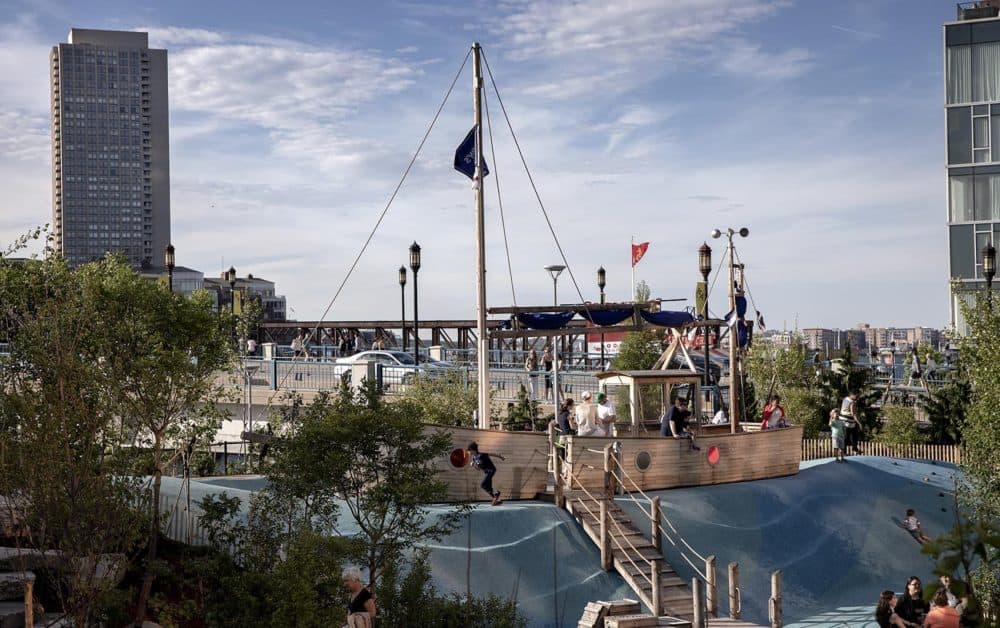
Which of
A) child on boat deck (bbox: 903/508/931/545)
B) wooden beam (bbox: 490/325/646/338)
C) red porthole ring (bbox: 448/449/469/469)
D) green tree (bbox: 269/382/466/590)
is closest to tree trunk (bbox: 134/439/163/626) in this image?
green tree (bbox: 269/382/466/590)

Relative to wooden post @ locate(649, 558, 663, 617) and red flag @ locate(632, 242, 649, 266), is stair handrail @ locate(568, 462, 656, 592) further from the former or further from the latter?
red flag @ locate(632, 242, 649, 266)

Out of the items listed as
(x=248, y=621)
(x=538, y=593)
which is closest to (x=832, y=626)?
(x=538, y=593)

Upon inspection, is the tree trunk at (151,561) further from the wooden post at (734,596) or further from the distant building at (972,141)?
the distant building at (972,141)

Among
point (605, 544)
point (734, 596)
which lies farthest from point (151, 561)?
point (734, 596)

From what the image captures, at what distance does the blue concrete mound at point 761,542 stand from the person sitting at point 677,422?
1.26 meters

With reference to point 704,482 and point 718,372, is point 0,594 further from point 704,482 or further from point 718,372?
point 718,372

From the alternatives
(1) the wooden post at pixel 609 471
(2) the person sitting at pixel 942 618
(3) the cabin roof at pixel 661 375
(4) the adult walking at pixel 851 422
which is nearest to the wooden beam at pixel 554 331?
(3) the cabin roof at pixel 661 375

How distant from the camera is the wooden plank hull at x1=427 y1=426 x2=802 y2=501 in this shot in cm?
2283

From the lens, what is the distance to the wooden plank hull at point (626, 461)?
22.8 metres

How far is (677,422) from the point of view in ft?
82.4

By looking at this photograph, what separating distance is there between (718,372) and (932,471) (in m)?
20.4

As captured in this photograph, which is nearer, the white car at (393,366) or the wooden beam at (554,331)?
the wooden beam at (554,331)

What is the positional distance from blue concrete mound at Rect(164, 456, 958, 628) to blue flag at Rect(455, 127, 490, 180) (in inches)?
297

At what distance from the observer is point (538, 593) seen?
2156cm
